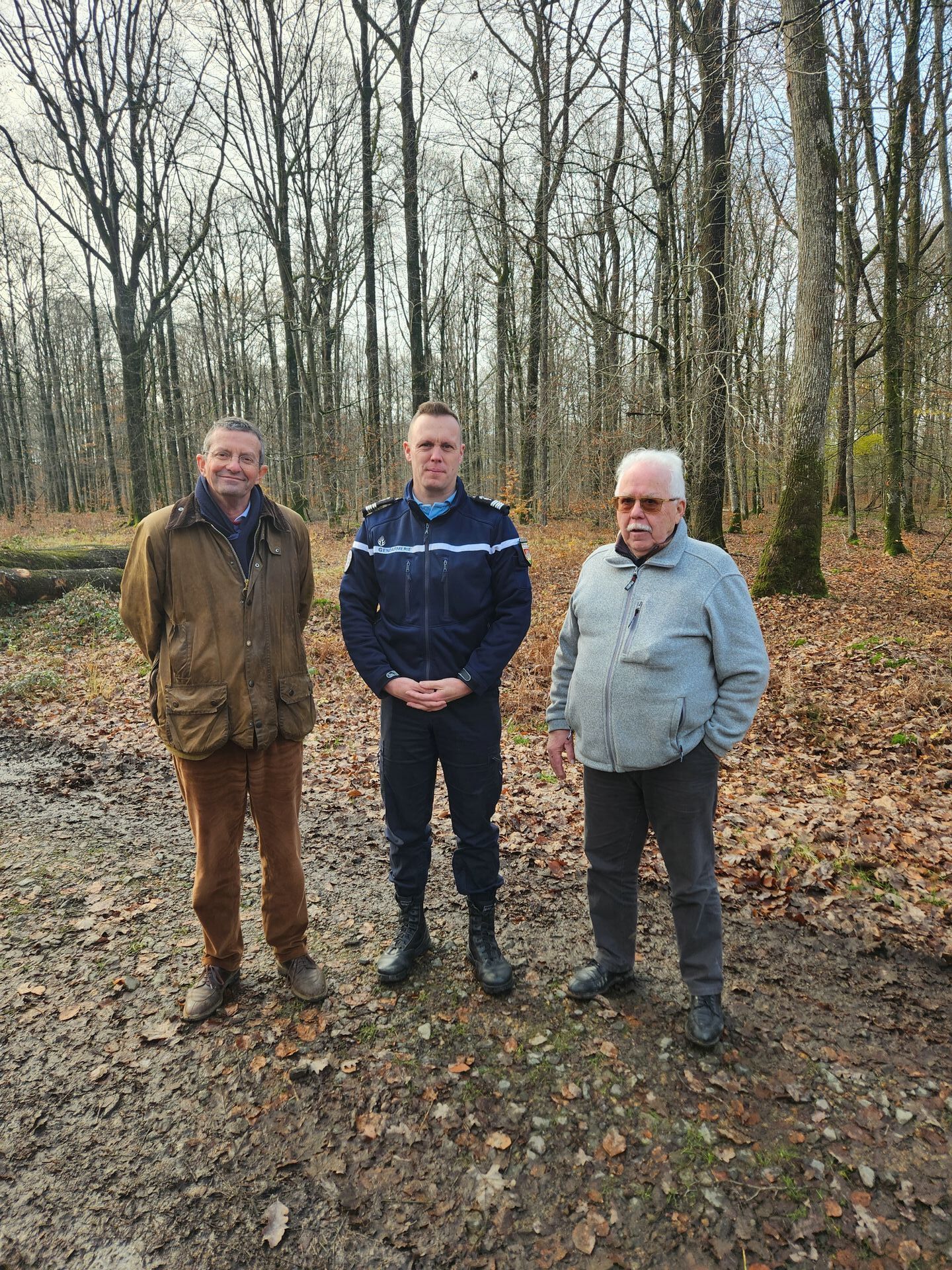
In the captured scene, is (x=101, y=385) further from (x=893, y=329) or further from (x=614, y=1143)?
(x=614, y=1143)

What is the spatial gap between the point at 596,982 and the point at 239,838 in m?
1.86

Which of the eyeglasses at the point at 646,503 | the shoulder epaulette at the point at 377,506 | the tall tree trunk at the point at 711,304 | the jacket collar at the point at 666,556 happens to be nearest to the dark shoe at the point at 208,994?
the shoulder epaulette at the point at 377,506

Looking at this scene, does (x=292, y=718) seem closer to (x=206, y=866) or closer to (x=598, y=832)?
(x=206, y=866)

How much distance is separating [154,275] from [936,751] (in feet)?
110

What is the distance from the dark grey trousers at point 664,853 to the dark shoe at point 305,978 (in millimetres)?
1393

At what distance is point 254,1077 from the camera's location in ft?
9.52

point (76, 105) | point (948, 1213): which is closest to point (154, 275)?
point (76, 105)

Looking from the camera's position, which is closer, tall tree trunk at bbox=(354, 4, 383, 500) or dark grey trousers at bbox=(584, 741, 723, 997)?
dark grey trousers at bbox=(584, 741, 723, 997)

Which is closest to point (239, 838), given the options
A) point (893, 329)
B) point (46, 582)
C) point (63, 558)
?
point (46, 582)

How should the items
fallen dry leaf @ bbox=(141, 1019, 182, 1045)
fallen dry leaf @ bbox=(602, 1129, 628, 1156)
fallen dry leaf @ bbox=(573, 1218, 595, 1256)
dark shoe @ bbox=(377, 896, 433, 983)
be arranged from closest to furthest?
fallen dry leaf @ bbox=(573, 1218, 595, 1256), fallen dry leaf @ bbox=(602, 1129, 628, 1156), fallen dry leaf @ bbox=(141, 1019, 182, 1045), dark shoe @ bbox=(377, 896, 433, 983)

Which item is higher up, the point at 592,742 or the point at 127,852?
the point at 592,742

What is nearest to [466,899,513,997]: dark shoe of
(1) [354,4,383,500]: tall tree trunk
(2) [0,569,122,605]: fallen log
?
(2) [0,569,122,605]: fallen log

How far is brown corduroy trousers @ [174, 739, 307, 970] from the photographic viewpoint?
3.09 meters

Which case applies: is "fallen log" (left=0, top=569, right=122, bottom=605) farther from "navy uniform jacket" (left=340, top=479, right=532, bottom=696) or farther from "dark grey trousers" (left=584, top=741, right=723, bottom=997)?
"dark grey trousers" (left=584, top=741, right=723, bottom=997)
